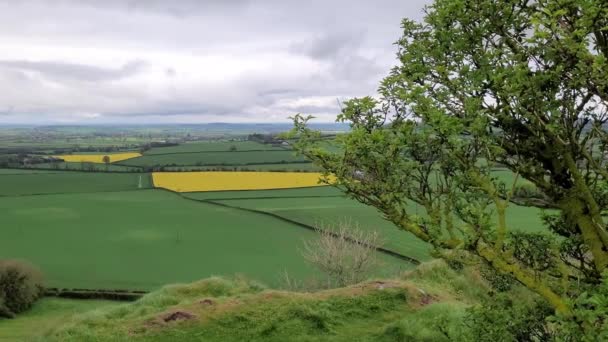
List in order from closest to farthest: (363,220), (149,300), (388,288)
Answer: (388,288)
(149,300)
(363,220)

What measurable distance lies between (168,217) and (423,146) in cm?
6260

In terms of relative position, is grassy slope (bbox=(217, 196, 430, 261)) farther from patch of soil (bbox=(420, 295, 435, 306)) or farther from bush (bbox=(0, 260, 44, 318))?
bush (bbox=(0, 260, 44, 318))

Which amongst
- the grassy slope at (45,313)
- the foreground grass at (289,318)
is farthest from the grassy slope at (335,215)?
the foreground grass at (289,318)

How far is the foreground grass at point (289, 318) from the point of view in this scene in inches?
836

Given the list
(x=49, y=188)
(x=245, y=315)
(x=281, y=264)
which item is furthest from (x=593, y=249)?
A: (x=49, y=188)

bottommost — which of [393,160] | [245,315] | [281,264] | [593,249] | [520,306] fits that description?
[281,264]

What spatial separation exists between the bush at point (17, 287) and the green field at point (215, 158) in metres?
76.7

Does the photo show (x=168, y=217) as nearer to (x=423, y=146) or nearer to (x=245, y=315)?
(x=245, y=315)

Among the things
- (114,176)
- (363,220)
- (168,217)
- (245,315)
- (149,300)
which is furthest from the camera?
(114,176)

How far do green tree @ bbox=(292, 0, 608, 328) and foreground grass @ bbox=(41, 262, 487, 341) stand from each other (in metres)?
11.7

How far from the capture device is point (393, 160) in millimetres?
8461

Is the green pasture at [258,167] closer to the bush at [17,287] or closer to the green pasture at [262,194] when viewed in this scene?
the green pasture at [262,194]

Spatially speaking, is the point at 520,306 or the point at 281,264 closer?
the point at 520,306

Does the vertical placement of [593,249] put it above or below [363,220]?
above
